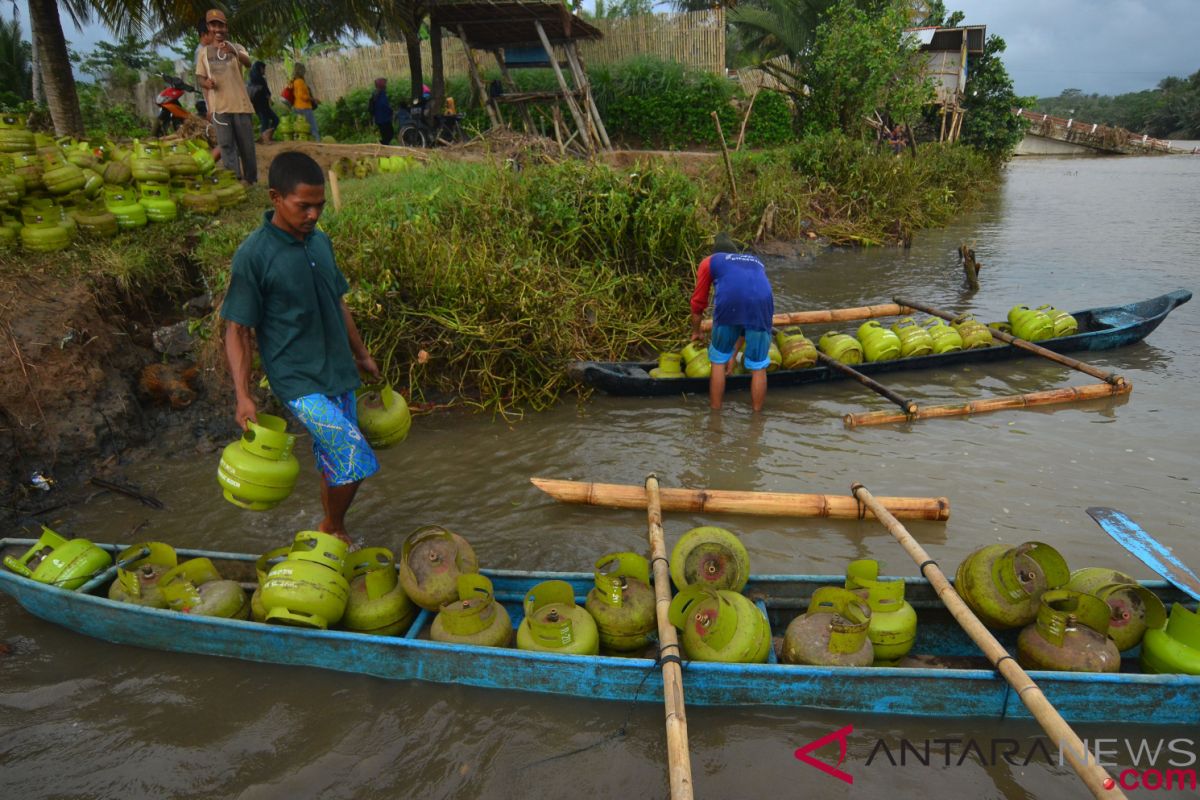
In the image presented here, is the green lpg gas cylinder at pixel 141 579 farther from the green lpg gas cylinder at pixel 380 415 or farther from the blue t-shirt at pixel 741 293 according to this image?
the blue t-shirt at pixel 741 293

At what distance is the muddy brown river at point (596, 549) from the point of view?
9.43ft

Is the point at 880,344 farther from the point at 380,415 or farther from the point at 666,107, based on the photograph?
the point at 666,107

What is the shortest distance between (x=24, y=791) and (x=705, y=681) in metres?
2.85

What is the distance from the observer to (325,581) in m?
3.20

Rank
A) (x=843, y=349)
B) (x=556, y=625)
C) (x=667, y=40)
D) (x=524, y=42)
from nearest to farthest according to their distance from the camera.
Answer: (x=556, y=625)
(x=843, y=349)
(x=524, y=42)
(x=667, y=40)

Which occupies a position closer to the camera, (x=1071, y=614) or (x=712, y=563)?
(x=1071, y=614)

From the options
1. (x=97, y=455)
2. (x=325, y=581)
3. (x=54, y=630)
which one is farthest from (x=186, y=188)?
(x=325, y=581)

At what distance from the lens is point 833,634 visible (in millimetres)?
2934

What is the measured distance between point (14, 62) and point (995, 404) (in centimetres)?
2300

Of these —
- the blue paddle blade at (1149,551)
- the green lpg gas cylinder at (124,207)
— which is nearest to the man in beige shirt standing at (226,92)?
the green lpg gas cylinder at (124,207)

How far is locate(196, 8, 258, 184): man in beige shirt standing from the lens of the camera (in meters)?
7.92

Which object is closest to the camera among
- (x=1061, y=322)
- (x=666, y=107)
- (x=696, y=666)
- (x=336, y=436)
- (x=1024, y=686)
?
(x=1024, y=686)

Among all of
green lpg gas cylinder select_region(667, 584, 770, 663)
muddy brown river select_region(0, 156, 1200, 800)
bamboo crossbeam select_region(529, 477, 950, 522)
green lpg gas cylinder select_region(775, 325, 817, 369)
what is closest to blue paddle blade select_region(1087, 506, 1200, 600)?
muddy brown river select_region(0, 156, 1200, 800)

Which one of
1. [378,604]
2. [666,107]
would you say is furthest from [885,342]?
[666,107]
